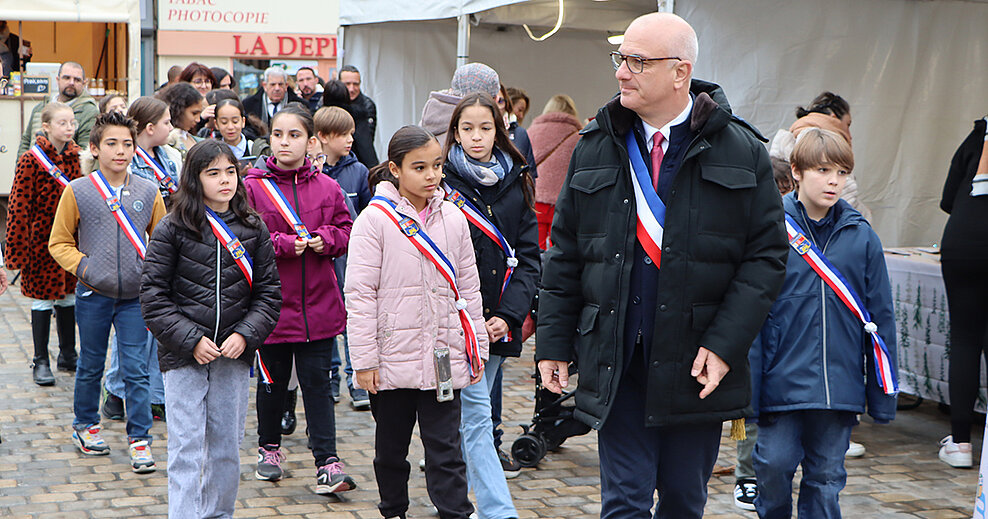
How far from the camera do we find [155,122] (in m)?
6.62

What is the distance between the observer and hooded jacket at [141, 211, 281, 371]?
4.55 metres

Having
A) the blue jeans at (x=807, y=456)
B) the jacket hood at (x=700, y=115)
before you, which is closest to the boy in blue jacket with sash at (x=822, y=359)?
the blue jeans at (x=807, y=456)

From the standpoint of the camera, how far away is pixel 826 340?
4254 mm

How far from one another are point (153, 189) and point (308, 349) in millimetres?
1410

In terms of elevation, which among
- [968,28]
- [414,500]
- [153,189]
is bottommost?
[414,500]

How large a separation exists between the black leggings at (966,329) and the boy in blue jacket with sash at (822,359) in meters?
2.40

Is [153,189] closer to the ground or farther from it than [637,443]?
farther from it

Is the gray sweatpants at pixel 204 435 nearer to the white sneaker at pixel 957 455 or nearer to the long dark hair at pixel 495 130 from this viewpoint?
the long dark hair at pixel 495 130

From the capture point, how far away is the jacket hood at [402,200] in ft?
14.6

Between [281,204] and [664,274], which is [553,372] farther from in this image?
[281,204]

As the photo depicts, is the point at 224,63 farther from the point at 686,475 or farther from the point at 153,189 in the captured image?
the point at 686,475

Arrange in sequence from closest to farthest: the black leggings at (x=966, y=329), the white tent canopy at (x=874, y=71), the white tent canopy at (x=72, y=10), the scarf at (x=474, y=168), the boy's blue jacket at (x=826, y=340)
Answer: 1. the boy's blue jacket at (x=826, y=340)
2. the scarf at (x=474, y=168)
3. the black leggings at (x=966, y=329)
4. the white tent canopy at (x=874, y=71)
5. the white tent canopy at (x=72, y=10)

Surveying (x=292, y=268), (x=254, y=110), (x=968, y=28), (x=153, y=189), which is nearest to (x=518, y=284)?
(x=292, y=268)

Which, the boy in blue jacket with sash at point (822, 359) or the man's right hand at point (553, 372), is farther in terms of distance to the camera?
the boy in blue jacket with sash at point (822, 359)
